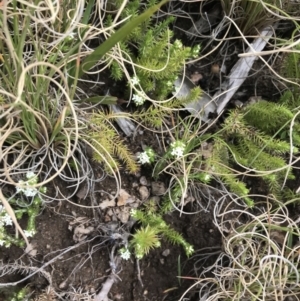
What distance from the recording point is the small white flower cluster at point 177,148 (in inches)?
43.9

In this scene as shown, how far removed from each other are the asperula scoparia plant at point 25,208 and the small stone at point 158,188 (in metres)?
0.26

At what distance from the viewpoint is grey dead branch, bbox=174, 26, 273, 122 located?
1.23m

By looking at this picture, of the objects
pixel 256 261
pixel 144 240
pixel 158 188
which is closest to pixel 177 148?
pixel 158 188

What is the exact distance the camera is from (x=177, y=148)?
1.12 meters

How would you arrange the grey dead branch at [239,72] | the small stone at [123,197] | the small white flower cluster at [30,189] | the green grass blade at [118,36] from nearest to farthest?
the green grass blade at [118,36] → the small white flower cluster at [30,189] → the small stone at [123,197] → the grey dead branch at [239,72]

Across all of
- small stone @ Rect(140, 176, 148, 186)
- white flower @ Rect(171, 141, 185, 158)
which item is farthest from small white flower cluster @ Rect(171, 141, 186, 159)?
small stone @ Rect(140, 176, 148, 186)

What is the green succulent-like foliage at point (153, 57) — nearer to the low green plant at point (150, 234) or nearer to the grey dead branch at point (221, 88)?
the grey dead branch at point (221, 88)

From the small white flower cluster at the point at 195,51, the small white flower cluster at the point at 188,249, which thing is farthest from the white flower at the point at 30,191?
the small white flower cluster at the point at 195,51

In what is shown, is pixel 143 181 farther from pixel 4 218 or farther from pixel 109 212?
pixel 4 218

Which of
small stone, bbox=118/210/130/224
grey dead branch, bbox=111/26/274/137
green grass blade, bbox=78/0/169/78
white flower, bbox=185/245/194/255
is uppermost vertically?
green grass blade, bbox=78/0/169/78

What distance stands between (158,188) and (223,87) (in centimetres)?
31

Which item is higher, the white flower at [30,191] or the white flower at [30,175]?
the white flower at [30,175]

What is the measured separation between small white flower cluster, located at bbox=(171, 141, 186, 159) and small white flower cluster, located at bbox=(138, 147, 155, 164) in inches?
1.9

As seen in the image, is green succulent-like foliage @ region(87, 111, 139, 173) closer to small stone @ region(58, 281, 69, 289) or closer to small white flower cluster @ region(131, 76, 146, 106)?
small white flower cluster @ region(131, 76, 146, 106)
